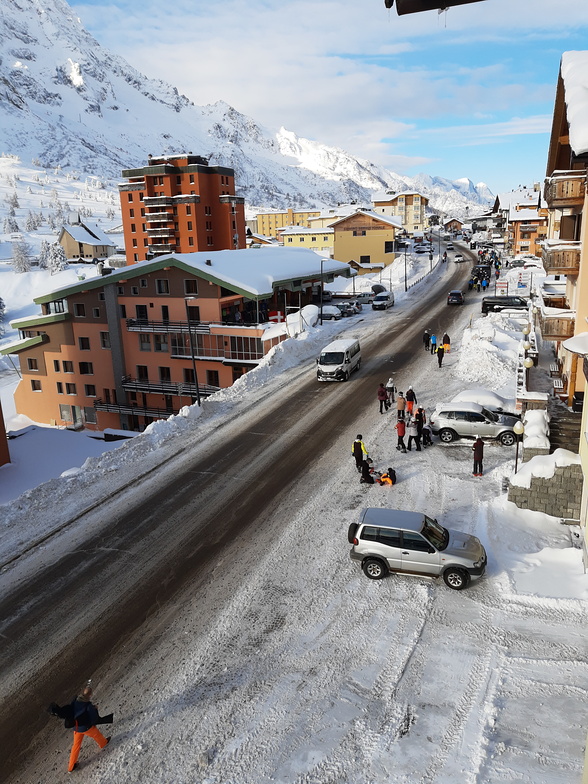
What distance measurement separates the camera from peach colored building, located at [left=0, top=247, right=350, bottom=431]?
4534 cm

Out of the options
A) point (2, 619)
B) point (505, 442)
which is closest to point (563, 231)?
point (505, 442)

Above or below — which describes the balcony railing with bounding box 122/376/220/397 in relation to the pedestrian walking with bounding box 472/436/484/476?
below

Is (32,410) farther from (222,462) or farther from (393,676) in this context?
(393,676)

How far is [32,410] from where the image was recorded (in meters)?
53.3

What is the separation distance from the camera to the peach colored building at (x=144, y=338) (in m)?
45.3

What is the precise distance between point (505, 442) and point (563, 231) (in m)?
10.8

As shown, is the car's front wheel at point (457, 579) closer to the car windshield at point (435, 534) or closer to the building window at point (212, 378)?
the car windshield at point (435, 534)

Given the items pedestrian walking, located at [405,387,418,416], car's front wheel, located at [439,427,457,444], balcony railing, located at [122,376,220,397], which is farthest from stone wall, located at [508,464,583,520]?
balcony railing, located at [122,376,220,397]

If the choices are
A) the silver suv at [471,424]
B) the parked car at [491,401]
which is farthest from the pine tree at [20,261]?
the silver suv at [471,424]

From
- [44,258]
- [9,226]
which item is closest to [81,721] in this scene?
[44,258]

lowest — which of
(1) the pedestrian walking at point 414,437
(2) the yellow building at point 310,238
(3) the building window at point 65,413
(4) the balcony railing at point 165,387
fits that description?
(3) the building window at point 65,413

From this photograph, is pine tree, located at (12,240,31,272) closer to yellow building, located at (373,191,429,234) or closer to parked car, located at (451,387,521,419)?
yellow building, located at (373,191,429,234)

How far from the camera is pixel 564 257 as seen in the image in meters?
22.8

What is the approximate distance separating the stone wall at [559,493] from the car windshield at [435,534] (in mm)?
4679
